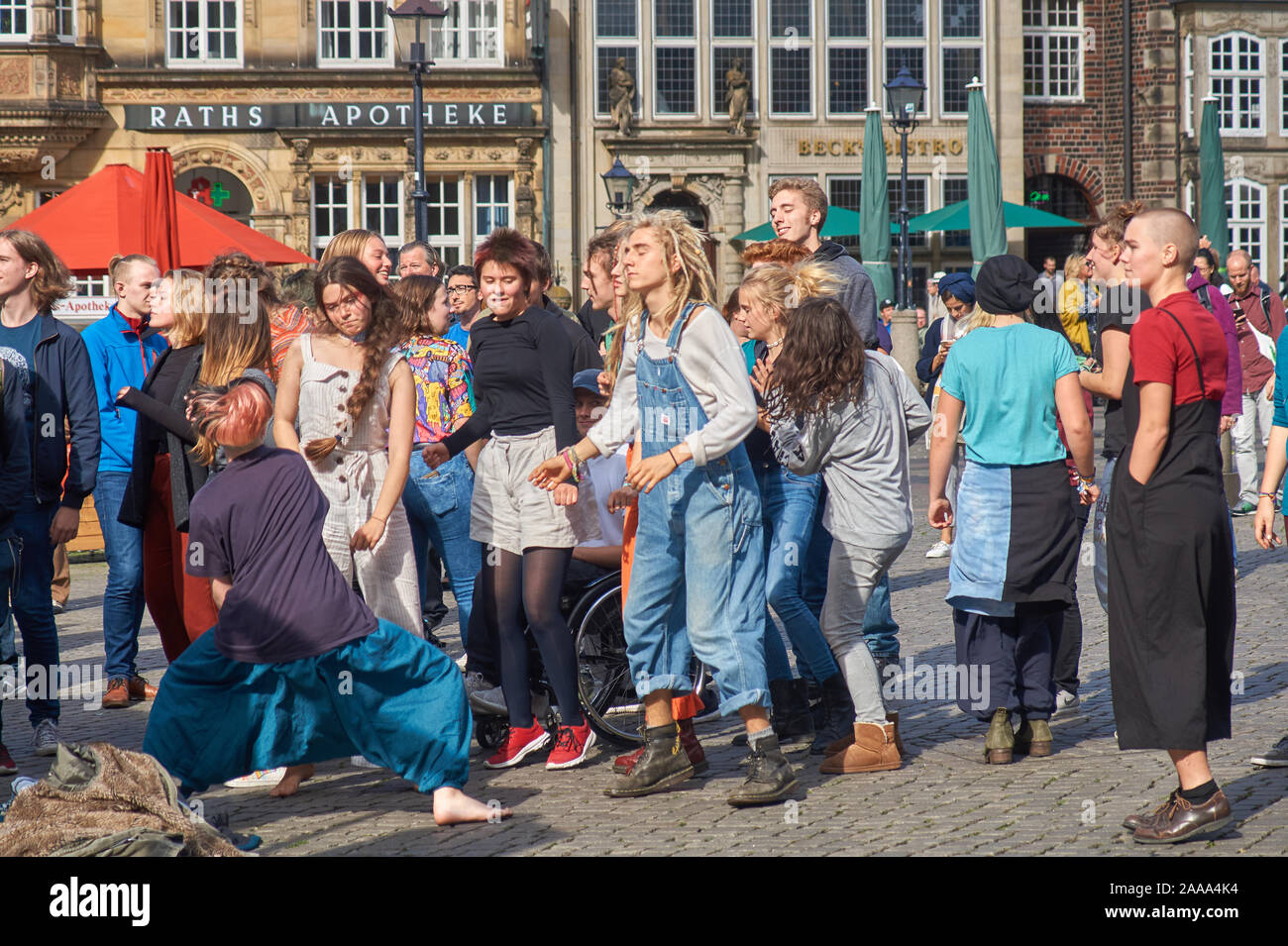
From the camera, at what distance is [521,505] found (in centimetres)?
604

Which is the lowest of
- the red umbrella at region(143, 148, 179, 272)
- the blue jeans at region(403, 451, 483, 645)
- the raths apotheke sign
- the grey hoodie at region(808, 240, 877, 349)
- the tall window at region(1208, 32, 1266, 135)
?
the blue jeans at region(403, 451, 483, 645)

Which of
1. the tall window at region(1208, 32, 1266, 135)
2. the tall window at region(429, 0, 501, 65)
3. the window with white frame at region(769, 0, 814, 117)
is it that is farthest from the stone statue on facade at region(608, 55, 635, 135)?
the tall window at region(1208, 32, 1266, 135)

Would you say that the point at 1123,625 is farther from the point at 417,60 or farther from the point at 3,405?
the point at 417,60

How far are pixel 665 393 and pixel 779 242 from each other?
4.51 feet

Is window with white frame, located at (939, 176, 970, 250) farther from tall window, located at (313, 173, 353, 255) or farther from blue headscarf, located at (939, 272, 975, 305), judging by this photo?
blue headscarf, located at (939, 272, 975, 305)

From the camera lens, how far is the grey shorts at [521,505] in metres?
5.98

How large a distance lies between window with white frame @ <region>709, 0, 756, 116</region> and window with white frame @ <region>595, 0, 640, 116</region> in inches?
57.8

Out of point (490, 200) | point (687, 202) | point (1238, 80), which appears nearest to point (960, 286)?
point (490, 200)

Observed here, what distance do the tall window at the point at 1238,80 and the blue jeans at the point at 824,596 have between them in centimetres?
2873

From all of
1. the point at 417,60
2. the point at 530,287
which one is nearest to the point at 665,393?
the point at 530,287

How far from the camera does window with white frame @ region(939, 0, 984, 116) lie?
29.9m

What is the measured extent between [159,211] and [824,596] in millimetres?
6930

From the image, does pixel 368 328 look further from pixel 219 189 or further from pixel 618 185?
pixel 219 189

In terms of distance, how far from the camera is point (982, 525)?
19.5ft
